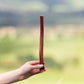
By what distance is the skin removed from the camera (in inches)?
25.0

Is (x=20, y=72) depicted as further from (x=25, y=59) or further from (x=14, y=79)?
(x=25, y=59)

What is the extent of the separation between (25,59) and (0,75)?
315 millimetres

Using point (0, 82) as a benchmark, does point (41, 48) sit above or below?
above

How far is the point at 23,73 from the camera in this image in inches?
25.7

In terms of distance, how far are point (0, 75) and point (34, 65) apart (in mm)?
122

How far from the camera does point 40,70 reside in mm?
642

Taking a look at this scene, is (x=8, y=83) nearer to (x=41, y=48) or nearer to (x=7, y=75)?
(x=7, y=75)

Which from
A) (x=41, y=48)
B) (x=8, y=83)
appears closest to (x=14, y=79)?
(x=8, y=83)

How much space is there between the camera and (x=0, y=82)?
0.67 m

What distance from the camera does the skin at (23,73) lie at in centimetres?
64

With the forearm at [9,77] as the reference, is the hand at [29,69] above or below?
above

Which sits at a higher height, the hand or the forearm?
the hand

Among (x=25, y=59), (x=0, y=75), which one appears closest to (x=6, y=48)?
(x=25, y=59)

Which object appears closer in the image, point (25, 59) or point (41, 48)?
point (41, 48)
